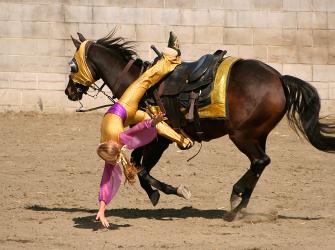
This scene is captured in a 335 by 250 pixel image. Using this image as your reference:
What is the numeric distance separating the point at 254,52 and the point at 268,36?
358mm

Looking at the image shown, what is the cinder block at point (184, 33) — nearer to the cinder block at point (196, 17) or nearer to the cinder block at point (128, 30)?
the cinder block at point (196, 17)

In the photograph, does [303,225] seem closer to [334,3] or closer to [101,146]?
[101,146]

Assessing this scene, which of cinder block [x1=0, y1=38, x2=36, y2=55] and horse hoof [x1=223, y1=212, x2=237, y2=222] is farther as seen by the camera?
cinder block [x1=0, y1=38, x2=36, y2=55]

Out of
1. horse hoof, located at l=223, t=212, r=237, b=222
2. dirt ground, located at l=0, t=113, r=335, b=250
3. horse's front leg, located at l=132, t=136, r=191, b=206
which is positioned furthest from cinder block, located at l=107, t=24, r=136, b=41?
horse hoof, located at l=223, t=212, r=237, b=222

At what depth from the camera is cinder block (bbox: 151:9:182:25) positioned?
544 inches

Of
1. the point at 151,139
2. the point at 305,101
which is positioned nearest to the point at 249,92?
the point at 305,101

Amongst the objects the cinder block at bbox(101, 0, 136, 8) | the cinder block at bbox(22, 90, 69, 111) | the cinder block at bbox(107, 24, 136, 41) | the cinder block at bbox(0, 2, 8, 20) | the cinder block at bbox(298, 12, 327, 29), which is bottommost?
the cinder block at bbox(22, 90, 69, 111)

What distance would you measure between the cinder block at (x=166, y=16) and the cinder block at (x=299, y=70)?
6.49 feet

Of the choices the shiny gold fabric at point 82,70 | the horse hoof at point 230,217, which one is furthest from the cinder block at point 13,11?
the horse hoof at point 230,217

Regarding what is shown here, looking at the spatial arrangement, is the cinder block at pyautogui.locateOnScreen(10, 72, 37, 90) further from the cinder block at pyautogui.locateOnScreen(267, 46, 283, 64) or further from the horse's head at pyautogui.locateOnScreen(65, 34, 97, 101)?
the horse's head at pyautogui.locateOnScreen(65, 34, 97, 101)

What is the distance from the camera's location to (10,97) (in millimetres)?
13672

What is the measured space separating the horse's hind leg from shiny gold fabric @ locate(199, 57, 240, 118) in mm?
277

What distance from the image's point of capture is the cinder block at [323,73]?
46.2 ft

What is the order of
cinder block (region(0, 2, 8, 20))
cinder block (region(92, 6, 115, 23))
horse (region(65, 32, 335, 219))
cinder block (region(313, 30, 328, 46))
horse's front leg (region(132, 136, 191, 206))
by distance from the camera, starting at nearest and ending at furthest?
horse (region(65, 32, 335, 219)) < horse's front leg (region(132, 136, 191, 206)) < cinder block (region(0, 2, 8, 20)) < cinder block (region(92, 6, 115, 23)) < cinder block (region(313, 30, 328, 46))
